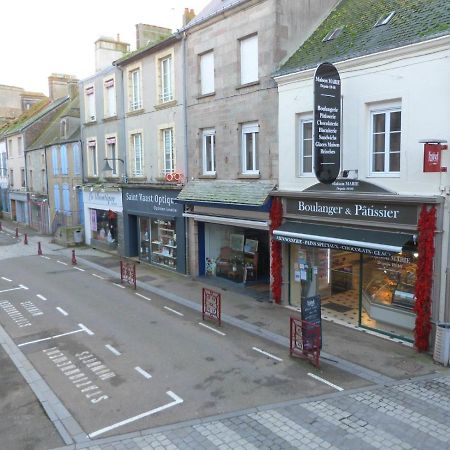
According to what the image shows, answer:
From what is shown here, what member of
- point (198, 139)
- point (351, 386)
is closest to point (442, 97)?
point (351, 386)

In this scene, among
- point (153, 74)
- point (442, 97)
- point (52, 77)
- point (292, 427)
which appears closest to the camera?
point (292, 427)

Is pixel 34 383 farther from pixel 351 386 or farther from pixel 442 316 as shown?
pixel 442 316

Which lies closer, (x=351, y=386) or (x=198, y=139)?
(x=351, y=386)

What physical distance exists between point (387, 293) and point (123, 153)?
1508 cm

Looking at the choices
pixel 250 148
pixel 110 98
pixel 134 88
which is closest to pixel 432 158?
pixel 250 148

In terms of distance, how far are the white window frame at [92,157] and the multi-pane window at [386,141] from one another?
17482 millimetres

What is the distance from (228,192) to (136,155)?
7835 millimetres

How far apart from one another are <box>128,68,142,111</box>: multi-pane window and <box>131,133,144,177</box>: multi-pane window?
1343mm

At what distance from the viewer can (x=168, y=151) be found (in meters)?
19.9

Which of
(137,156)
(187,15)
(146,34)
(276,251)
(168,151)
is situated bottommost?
(276,251)

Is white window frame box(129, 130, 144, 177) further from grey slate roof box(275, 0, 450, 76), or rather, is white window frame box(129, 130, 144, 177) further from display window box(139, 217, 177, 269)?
grey slate roof box(275, 0, 450, 76)

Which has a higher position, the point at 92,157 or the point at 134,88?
the point at 134,88

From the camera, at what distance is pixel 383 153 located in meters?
11.6

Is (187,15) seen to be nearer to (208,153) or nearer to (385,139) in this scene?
(208,153)
